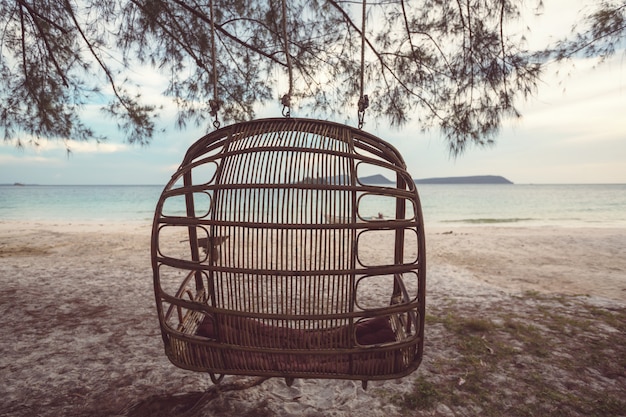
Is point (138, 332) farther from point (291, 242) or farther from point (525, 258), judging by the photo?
point (525, 258)

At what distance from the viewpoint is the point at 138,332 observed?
307 centimetres

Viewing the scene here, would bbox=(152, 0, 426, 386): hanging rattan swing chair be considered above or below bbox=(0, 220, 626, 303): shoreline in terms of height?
above

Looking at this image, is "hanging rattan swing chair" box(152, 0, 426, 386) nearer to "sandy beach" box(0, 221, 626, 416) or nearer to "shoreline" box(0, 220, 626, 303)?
"sandy beach" box(0, 221, 626, 416)

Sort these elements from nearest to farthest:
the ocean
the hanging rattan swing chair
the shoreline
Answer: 1. the hanging rattan swing chair
2. the shoreline
3. the ocean

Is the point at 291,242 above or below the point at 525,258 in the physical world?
above

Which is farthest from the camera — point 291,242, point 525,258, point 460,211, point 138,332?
point 460,211

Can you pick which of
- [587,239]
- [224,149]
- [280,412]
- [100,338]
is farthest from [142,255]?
[587,239]

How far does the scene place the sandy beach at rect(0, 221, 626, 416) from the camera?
2.06 metres

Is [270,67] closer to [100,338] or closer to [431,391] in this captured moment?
[100,338]

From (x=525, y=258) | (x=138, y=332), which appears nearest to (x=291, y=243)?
(x=138, y=332)

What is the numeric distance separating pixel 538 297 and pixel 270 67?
3.84 m

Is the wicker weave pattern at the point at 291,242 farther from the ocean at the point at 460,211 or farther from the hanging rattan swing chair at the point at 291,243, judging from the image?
the ocean at the point at 460,211

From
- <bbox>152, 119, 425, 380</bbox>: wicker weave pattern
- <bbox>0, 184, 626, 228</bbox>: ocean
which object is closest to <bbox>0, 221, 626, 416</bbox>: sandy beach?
<bbox>152, 119, 425, 380</bbox>: wicker weave pattern

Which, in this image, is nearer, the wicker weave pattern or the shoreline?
the wicker weave pattern
